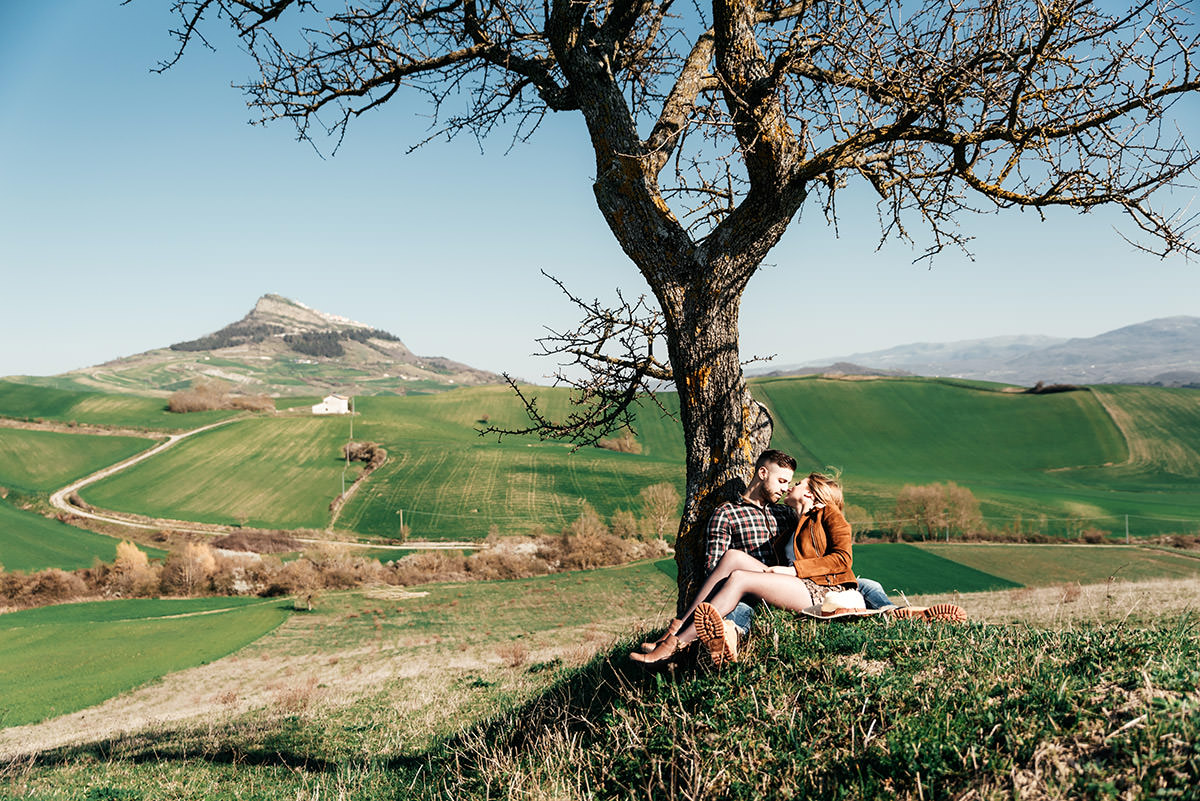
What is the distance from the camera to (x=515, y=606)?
95.5ft

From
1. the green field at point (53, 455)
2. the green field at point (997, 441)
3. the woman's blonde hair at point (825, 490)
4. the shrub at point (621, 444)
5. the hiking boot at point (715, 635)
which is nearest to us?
the hiking boot at point (715, 635)

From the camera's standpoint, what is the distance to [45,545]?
40.0 m

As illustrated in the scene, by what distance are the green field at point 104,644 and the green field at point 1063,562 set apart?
2884 centimetres

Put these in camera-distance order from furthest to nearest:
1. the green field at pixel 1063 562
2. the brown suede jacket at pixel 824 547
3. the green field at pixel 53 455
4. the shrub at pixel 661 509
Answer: the green field at pixel 53 455 < the shrub at pixel 661 509 < the green field at pixel 1063 562 < the brown suede jacket at pixel 824 547

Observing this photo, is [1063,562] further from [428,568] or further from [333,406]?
[333,406]

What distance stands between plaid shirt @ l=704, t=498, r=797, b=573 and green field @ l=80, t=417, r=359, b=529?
50790 mm

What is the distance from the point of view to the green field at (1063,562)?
31562 mm

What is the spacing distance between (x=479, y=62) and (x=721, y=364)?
4282mm

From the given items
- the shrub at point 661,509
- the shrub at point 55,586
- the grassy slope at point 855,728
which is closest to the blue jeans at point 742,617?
the grassy slope at point 855,728

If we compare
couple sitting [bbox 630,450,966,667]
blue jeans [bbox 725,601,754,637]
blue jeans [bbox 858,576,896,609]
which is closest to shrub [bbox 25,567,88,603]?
couple sitting [bbox 630,450,966,667]

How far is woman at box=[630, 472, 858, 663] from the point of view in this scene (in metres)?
4.88

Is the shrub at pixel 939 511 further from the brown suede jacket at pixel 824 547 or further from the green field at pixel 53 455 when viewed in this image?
the green field at pixel 53 455

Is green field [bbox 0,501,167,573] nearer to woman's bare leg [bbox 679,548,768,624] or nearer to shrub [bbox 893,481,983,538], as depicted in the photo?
woman's bare leg [bbox 679,548,768,624]

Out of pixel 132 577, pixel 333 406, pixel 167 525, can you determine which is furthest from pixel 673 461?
pixel 333 406
